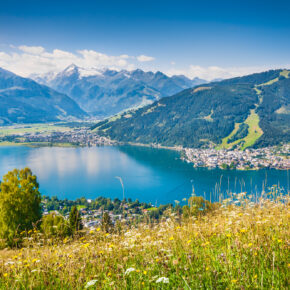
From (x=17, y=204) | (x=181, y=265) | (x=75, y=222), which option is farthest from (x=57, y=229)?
(x=17, y=204)

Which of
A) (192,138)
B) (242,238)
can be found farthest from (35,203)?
(192,138)

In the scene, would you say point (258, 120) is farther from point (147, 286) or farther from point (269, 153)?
point (147, 286)

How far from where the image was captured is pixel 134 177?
8406 cm

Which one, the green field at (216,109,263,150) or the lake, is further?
the green field at (216,109,263,150)

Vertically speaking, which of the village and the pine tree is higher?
the pine tree

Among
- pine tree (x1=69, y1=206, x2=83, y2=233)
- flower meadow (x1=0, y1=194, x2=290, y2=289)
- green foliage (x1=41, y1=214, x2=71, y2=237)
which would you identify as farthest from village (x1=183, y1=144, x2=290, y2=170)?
flower meadow (x1=0, y1=194, x2=290, y2=289)

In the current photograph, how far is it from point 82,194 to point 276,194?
66.1 m

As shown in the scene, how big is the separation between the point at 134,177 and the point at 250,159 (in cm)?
5397

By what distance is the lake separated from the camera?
214ft

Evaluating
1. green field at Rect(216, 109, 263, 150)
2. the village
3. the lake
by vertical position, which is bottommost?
the lake

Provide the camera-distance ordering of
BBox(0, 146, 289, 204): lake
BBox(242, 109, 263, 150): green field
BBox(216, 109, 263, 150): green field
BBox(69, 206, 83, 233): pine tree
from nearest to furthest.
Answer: BBox(69, 206, 83, 233): pine tree
BBox(0, 146, 289, 204): lake
BBox(242, 109, 263, 150): green field
BBox(216, 109, 263, 150): green field

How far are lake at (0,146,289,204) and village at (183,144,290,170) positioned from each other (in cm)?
548

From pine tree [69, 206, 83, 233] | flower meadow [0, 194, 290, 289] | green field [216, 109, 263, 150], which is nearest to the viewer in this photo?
flower meadow [0, 194, 290, 289]

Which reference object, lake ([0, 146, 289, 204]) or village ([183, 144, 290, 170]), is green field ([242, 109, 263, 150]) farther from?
lake ([0, 146, 289, 204])
